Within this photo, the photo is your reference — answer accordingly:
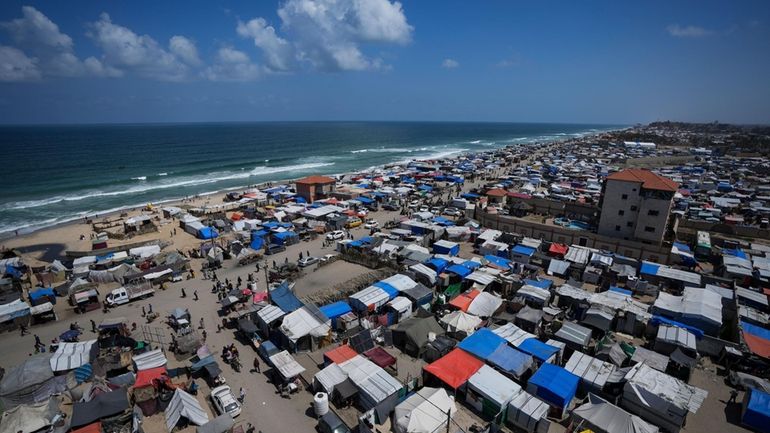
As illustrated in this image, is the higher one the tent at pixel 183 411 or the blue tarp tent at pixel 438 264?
the blue tarp tent at pixel 438 264

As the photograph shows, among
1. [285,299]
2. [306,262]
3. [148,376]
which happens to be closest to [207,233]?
[306,262]

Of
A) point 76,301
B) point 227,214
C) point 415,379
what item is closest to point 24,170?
point 227,214

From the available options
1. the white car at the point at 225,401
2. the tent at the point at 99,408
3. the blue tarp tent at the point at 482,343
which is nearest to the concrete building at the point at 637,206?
the blue tarp tent at the point at 482,343

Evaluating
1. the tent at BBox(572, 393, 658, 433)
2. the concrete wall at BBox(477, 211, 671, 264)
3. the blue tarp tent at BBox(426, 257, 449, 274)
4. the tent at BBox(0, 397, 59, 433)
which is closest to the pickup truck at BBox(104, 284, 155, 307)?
the tent at BBox(0, 397, 59, 433)

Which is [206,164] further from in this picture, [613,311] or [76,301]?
[613,311]

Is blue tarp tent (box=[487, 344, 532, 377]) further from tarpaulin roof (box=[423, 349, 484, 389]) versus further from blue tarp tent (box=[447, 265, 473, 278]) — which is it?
blue tarp tent (box=[447, 265, 473, 278])

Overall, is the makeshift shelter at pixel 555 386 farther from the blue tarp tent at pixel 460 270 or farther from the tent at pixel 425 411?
the blue tarp tent at pixel 460 270
